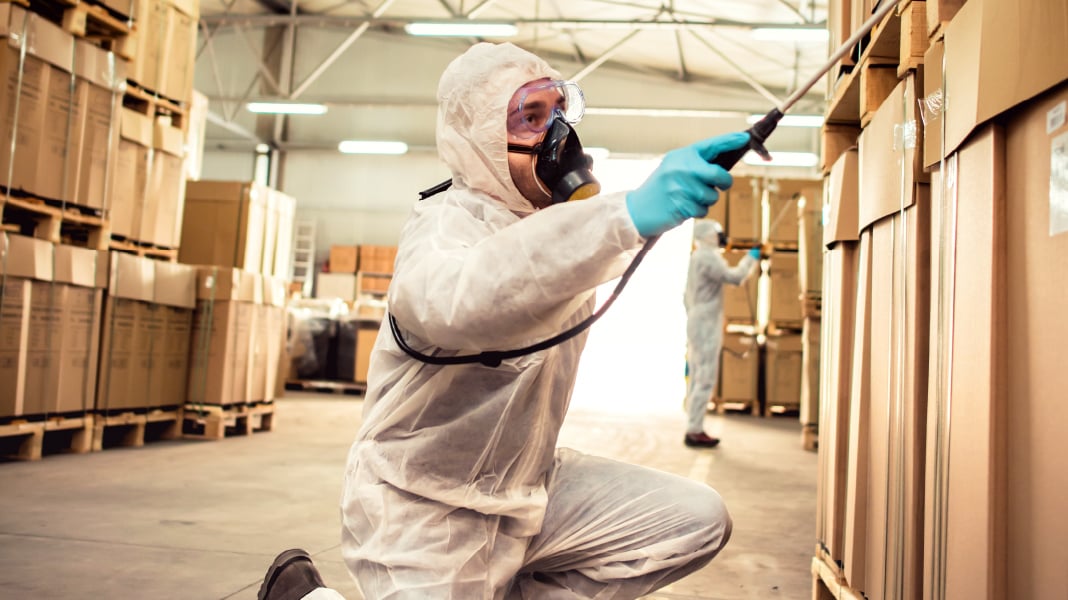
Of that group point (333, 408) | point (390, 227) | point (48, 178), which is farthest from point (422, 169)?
point (48, 178)

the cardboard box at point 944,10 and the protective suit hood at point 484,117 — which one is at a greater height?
the cardboard box at point 944,10

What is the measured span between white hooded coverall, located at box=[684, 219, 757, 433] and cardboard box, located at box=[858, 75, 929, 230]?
207 inches

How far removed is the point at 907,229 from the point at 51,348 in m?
4.90

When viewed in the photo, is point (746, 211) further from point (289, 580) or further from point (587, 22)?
point (289, 580)

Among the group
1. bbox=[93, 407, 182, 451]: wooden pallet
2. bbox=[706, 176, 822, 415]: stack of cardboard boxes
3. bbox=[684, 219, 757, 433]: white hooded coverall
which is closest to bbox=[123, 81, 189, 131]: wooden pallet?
bbox=[93, 407, 182, 451]: wooden pallet

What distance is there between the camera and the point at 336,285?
1606cm

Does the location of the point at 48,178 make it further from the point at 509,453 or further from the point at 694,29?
the point at 694,29

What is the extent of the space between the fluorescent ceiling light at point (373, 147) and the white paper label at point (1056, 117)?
15113 millimetres

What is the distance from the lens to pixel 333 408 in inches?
390

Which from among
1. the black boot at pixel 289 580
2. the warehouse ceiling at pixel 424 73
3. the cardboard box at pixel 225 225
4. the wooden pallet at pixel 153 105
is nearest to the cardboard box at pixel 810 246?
the cardboard box at pixel 225 225

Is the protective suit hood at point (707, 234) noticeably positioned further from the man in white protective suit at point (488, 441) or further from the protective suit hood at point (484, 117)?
the protective suit hood at point (484, 117)

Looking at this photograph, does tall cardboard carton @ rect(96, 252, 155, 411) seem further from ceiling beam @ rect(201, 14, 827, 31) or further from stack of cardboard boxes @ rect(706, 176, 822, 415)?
stack of cardboard boxes @ rect(706, 176, 822, 415)

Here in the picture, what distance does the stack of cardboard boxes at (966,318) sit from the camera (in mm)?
1303

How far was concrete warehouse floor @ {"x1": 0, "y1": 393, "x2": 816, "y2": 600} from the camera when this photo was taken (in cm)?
288
